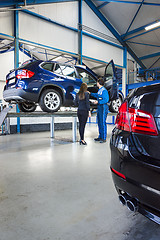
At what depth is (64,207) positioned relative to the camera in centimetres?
156

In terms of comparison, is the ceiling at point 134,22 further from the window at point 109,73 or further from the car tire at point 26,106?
the car tire at point 26,106

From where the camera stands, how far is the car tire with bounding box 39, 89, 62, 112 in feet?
14.3

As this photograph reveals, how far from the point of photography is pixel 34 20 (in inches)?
312

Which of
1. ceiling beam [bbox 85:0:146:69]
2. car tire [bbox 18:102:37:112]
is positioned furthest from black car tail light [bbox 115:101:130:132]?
ceiling beam [bbox 85:0:146:69]

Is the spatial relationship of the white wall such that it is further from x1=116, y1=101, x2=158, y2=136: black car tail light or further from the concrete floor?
x1=116, y1=101, x2=158, y2=136: black car tail light

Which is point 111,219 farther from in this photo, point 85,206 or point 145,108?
point 145,108

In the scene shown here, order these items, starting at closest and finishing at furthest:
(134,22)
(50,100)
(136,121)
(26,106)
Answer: (136,121) < (50,100) < (26,106) < (134,22)

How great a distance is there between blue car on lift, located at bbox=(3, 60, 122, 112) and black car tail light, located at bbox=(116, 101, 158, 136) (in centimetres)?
Result: 331

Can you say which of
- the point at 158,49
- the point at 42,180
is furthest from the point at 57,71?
the point at 158,49

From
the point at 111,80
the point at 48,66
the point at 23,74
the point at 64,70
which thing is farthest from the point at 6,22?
the point at 111,80

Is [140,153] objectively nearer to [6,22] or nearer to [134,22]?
[6,22]

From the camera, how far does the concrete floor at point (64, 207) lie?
3.97 ft

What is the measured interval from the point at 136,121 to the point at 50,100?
3635mm

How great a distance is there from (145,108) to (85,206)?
106cm
